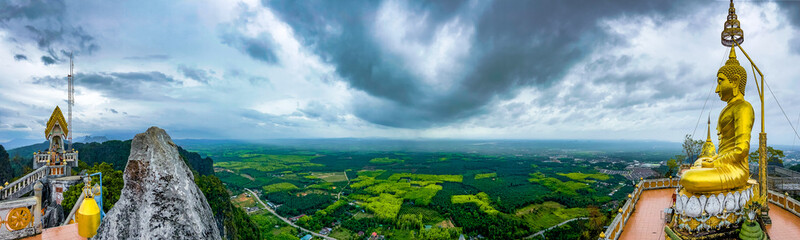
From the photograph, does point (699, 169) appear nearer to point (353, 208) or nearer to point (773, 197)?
point (773, 197)

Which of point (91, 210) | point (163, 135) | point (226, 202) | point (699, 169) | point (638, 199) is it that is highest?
point (163, 135)

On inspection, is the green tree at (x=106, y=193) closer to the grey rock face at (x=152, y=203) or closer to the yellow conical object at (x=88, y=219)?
the yellow conical object at (x=88, y=219)

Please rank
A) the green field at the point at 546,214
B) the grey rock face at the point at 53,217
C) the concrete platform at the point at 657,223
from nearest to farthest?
1. the concrete platform at the point at 657,223
2. the grey rock face at the point at 53,217
3. the green field at the point at 546,214

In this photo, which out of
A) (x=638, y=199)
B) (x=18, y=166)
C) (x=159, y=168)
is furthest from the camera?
(x=18, y=166)

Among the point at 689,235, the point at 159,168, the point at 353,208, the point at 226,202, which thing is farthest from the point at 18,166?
the point at 689,235

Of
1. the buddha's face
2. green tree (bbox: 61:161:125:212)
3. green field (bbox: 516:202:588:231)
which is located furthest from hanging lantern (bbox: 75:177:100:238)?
green field (bbox: 516:202:588:231)

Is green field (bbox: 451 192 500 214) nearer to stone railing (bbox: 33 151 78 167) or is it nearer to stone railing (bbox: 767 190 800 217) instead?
stone railing (bbox: 767 190 800 217)

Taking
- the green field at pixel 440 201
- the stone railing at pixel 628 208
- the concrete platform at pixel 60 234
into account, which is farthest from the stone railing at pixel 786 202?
the concrete platform at pixel 60 234

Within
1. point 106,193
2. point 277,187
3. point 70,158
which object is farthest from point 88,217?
point 277,187
